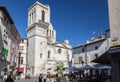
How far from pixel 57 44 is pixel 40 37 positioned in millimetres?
7991

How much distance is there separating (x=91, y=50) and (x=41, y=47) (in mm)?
17842

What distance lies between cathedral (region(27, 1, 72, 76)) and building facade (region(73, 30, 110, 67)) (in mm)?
9311

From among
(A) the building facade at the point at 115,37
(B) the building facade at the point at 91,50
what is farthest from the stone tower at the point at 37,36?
(A) the building facade at the point at 115,37

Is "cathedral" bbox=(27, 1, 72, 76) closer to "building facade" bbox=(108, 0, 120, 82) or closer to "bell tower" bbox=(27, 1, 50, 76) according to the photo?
"bell tower" bbox=(27, 1, 50, 76)

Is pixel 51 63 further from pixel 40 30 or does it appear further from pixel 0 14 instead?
pixel 0 14

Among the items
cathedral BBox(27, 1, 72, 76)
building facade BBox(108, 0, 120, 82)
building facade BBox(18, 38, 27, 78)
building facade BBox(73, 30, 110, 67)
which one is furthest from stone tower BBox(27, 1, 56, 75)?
building facade BBox(108, 0, 120, 82)

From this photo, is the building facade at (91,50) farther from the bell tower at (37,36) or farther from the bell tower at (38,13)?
the bell tower at (38,13)

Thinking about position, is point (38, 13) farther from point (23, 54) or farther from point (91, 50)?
point (91, 50)

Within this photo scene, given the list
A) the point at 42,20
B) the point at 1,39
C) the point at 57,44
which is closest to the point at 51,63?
the point at 57,44

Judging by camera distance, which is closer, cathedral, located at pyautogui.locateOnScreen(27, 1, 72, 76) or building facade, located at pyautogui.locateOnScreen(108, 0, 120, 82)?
building facade, located at pyautogui.locateOnScreen(108, 0, 120, 82)

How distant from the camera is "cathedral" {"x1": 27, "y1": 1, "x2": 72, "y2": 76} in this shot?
47.1 metres

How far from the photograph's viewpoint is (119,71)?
10.8m

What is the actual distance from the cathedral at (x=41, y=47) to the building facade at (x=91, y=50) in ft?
30.5

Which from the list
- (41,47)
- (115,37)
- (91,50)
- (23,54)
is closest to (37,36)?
(41,47)
